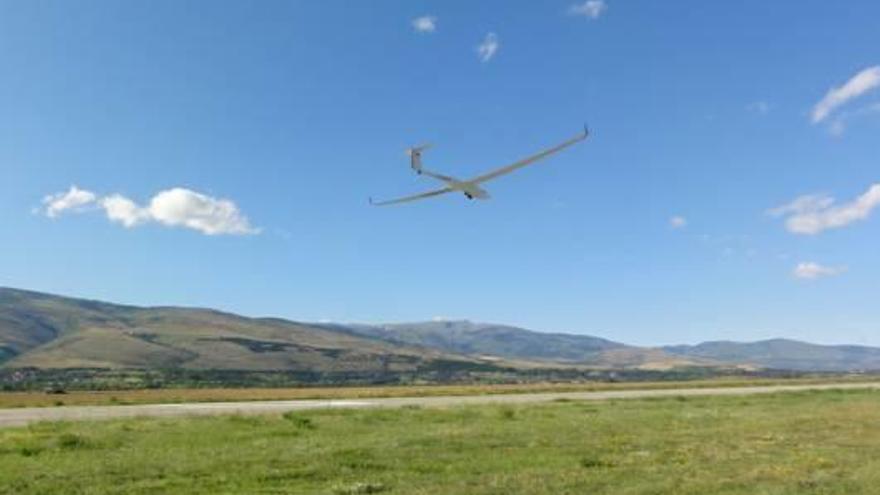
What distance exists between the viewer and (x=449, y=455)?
28.8 metres

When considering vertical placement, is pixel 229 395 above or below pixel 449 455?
above

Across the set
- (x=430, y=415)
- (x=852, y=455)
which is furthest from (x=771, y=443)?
(x=430, y=415)

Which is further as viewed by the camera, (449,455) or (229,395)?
(229,395)

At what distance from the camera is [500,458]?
28078mm

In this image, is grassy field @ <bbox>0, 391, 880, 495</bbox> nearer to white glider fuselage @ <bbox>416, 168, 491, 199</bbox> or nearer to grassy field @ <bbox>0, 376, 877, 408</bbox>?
white glider fuselage @ <bbox>416, 168, 491, 199</bbox>

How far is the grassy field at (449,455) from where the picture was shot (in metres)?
22.5

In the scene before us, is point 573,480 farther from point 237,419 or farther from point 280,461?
point 237,419

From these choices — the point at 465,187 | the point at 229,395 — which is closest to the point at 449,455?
the point at 465,187

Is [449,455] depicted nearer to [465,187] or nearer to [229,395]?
[465,187]

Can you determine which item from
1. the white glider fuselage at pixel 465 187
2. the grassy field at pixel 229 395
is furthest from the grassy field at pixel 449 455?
the grassy field at pixel 229 395

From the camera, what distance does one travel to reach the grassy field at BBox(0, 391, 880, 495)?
22.5m

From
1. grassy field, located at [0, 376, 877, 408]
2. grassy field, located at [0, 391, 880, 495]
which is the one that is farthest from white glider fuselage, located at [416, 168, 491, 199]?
grassy field, located at [0, 376, 877, 408]

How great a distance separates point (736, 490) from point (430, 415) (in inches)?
1026

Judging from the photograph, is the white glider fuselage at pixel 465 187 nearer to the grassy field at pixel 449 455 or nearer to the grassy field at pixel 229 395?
the grassy field at pixel 449 455
